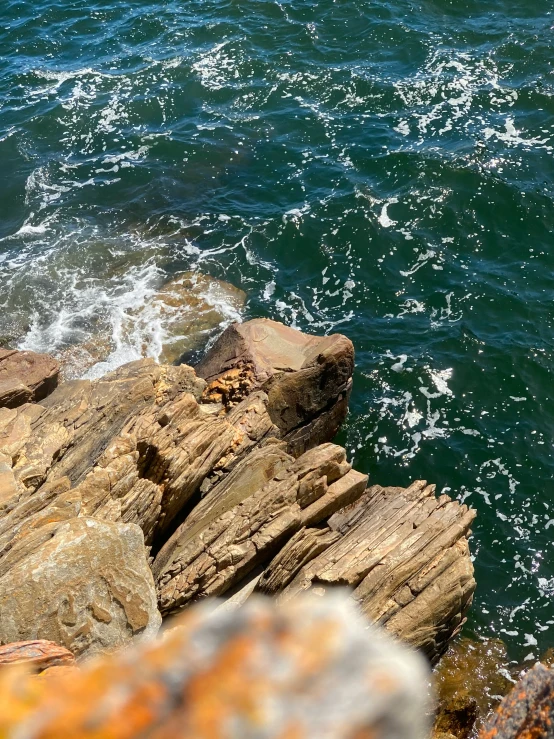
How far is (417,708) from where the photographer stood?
2529 mm

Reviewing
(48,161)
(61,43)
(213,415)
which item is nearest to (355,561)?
(213,415)

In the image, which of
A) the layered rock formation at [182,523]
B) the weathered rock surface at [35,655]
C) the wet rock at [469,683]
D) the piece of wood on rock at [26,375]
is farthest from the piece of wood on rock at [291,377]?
the weathered rock surface at [35,655]

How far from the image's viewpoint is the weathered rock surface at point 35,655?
31.0 ft

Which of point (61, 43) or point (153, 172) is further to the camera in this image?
point (61, 43)

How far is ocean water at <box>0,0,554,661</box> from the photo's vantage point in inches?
889

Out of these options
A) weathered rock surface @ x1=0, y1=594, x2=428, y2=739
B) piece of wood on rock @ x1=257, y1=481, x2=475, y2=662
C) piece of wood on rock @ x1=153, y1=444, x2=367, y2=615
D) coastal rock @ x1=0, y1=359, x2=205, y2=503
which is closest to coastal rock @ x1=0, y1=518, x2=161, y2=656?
piece of wood on rock @ x1=153, y1=444, x2=367, y2=615

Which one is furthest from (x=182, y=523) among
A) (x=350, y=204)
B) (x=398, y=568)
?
(x=350, y=204)

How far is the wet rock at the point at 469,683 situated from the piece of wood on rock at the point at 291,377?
726 centimetres

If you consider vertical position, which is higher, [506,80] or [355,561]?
[506,80]

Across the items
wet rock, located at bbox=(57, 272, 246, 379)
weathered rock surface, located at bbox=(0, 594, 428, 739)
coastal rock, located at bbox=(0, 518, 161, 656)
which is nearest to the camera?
weathered rock surface, located at bbox=(0, 594, 428, 739)

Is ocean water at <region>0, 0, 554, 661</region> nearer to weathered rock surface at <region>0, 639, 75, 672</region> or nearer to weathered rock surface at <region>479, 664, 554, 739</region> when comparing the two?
weathered rock surface at <region>0, 639, 75, 672</region>

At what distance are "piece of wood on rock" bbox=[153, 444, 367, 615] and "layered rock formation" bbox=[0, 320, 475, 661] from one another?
0.03 metres

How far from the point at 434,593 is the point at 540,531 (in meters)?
7.11

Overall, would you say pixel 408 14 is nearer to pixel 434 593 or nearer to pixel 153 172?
pixel 153 172
